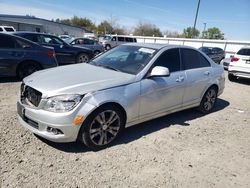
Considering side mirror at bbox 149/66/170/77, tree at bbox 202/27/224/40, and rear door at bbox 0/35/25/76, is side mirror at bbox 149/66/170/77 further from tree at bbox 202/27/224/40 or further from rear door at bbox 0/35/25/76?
tree at bbox 202/27/224/40

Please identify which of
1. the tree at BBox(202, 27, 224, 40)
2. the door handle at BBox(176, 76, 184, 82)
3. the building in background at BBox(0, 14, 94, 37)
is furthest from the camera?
the tree at BBox(202, 27, 224, 40)

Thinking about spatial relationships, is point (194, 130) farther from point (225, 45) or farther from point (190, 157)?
point (225, 45)

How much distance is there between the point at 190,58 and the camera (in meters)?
5.36

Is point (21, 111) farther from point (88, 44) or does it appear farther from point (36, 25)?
point (36, 25)

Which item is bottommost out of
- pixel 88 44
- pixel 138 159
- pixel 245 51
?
pixel 138 159

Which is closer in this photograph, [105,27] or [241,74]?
[241,74]

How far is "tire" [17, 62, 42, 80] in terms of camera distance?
757 cm

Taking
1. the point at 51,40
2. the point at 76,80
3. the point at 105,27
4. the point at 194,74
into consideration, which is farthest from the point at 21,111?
the point at 105,27

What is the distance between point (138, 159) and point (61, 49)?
28.4ft

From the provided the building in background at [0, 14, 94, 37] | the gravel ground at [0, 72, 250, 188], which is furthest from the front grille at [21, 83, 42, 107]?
the building in background at [0, 14, 94, 37]

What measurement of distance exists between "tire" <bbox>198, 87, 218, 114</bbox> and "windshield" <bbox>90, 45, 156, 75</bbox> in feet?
6.63

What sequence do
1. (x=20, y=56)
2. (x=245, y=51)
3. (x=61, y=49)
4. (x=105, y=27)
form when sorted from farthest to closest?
(x=105, y=27)
(x=61, y=49)
(x=245, y=51)
(x=20, y=56)

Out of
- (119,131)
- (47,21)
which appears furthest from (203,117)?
(47,21)

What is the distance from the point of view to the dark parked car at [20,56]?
7.23m
